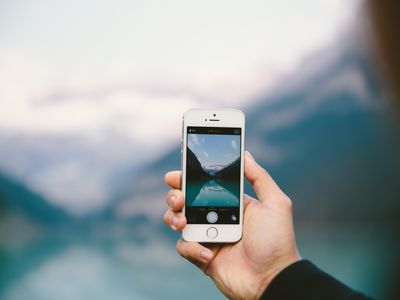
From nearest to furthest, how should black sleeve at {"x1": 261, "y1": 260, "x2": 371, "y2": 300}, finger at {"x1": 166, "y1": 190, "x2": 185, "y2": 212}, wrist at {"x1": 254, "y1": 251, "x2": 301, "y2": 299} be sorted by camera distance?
black sleeve at {"x1": 261, "y1": 260, "x2": 371, "y2": 300}
wrist at {"x1": 254, "y1": 251, "x2": 301, "y2": 299}
finger at {"x1": 166, "y1": 190, "x2": 185, "y2": 212}

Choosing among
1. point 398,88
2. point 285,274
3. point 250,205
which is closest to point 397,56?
point 398,88

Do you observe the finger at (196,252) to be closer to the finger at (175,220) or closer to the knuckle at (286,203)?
the finger at (175,220)

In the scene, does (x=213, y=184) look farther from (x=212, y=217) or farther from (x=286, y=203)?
(x=286, y=203)

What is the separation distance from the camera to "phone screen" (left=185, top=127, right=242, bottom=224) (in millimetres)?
1338

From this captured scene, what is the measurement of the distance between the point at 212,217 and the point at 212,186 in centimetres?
8

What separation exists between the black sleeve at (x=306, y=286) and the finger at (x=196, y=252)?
0.22 meters

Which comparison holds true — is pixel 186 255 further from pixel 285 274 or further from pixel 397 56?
pixel 397 56

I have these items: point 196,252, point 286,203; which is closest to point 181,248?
point 196,252

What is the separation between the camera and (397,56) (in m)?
3.99

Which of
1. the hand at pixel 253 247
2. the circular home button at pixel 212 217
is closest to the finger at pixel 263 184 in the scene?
the hand at pixel 253 247

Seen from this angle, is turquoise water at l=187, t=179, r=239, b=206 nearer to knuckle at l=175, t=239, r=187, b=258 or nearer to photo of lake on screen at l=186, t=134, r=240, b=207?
photo of lake on screen at l=186, t=134, r=240, b=207

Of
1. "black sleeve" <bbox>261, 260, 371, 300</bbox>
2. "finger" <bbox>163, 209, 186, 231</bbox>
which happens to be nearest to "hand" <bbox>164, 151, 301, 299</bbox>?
"finger" <bbox>163, 209, 186, 231</bbox>

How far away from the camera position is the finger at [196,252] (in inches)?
48.2

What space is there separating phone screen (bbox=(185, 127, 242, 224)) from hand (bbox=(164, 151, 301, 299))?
0.04 metres
